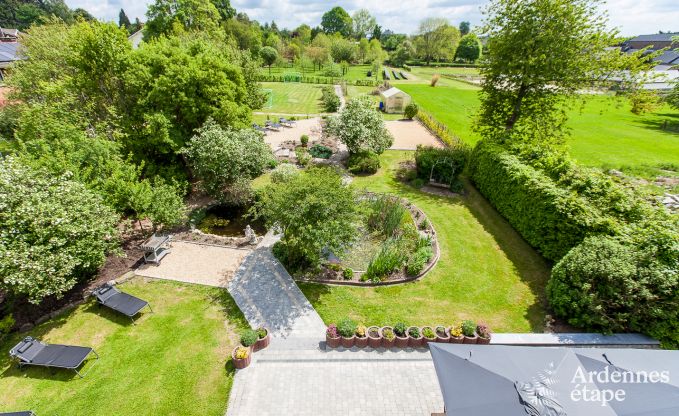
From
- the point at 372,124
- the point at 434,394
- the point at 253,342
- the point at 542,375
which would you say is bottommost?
the point at 434,394

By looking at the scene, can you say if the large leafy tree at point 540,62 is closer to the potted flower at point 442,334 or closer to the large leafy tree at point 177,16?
the potted flower at point 442,334

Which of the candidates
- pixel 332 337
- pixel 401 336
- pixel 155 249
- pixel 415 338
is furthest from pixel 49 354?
pixel 415 338

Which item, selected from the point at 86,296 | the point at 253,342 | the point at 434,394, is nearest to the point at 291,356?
the point at 253,342

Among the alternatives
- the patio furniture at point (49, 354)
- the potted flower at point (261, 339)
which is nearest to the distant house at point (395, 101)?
the potted flower at point (261, 339)

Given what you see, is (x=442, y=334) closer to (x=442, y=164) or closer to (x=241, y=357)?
(x=241, y=357)

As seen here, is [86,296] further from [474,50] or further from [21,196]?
[474,50]
